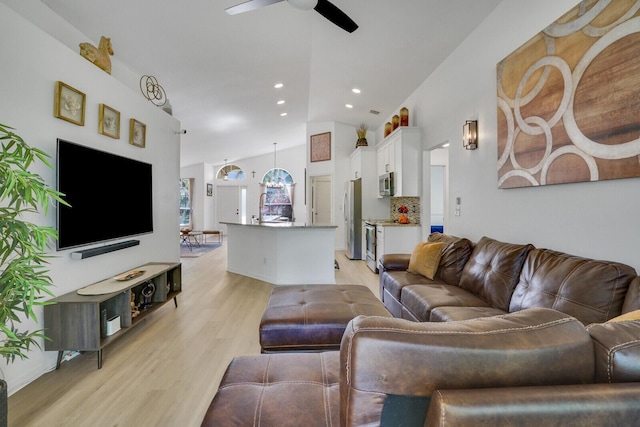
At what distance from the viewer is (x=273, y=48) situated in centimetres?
388

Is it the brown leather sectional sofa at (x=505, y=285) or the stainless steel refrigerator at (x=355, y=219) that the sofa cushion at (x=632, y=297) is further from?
the stainless steel refrigerator at (x=355, y=219)

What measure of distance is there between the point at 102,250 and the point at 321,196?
5853 mm

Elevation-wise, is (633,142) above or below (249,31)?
below

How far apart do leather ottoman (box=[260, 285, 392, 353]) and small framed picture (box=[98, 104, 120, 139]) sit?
2.18m

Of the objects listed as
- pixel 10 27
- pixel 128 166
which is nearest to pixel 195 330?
pixel 128 166

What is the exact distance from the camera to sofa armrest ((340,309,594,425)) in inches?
26.5

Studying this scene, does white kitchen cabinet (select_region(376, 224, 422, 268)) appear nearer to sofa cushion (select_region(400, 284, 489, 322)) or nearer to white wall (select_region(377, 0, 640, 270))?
white wall (select_region(377, 0, 640, 270))

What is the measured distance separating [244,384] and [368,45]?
382 cm

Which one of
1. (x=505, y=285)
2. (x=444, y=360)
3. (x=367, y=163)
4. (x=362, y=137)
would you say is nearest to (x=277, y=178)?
(x=362, y=137)

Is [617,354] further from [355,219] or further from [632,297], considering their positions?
[355,219]

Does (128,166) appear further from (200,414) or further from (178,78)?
(200,414)

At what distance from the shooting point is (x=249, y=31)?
343 centimetres

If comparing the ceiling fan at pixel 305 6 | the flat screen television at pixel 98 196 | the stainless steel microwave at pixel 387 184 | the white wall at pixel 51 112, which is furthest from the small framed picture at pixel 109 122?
the stainless steel microwave at pixel 387 184

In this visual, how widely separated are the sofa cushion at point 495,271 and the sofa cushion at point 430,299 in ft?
0.26
